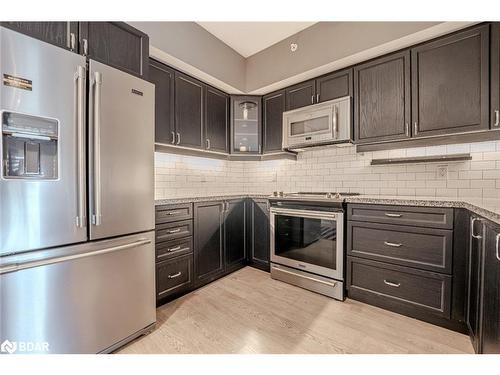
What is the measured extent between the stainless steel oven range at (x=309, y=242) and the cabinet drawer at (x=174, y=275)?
0.92 meters

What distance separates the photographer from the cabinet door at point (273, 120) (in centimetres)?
275

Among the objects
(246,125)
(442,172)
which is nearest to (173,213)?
(246,125)

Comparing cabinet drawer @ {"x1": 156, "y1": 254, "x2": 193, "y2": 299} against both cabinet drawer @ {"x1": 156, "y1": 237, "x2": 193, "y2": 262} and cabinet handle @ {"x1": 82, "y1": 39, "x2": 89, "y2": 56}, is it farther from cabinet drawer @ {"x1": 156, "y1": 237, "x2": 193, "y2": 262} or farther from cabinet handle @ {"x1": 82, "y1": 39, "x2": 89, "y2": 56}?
cabinet handle @ {"x1": 82, "y1": 39, "x2": 89, "y2": 56}

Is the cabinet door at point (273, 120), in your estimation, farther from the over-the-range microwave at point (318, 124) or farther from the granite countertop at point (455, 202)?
the granite countertop at point (455, 202)

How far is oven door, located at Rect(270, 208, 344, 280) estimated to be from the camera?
1999 mm

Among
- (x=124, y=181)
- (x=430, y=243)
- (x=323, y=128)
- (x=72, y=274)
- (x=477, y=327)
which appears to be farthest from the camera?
(x=323, y=128)

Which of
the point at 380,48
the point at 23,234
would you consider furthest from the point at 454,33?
the point at 23,234

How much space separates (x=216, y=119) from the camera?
273 centimetres

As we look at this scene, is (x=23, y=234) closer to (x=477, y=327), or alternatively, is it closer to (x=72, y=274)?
(x=72, y=274)

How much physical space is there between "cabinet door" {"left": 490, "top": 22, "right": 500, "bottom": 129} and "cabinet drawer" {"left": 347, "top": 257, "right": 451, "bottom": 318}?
1206mm

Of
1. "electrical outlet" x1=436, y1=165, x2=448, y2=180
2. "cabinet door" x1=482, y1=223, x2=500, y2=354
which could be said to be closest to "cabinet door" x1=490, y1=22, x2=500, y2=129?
"electrical outlet" x1=436, y1=165, x2=448, y2=180

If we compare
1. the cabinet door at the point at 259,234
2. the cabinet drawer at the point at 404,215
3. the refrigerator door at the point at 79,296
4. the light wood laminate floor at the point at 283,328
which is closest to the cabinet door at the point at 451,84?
the cabinet drawer at the point at 404,215

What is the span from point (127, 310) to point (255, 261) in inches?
62.1
